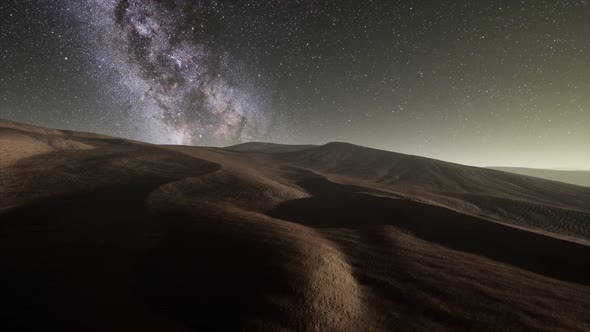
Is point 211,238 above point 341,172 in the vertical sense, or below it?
below

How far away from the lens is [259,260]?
237 inches

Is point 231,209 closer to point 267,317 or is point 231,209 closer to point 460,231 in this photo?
point 267,317

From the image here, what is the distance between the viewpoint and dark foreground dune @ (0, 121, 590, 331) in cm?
452

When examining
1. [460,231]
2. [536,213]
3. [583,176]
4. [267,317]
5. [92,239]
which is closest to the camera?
[267,317]

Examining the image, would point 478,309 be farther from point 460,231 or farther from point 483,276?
point 460,231

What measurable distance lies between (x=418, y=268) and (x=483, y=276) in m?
1.52

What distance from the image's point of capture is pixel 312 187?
1655 centimetres

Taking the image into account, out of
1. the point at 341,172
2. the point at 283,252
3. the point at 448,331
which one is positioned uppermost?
the point at 341,172

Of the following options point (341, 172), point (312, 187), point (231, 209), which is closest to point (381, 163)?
point (341, 172)

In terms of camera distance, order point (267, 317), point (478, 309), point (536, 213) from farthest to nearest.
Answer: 1. point (536, 213)
2. point (478, 309)
3. point (267, 317)

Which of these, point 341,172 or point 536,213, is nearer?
point 536,213

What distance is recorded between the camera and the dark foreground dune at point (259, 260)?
452 cm

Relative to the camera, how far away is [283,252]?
21.2 ft

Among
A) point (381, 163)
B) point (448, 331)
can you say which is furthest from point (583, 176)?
point (448, 331)
